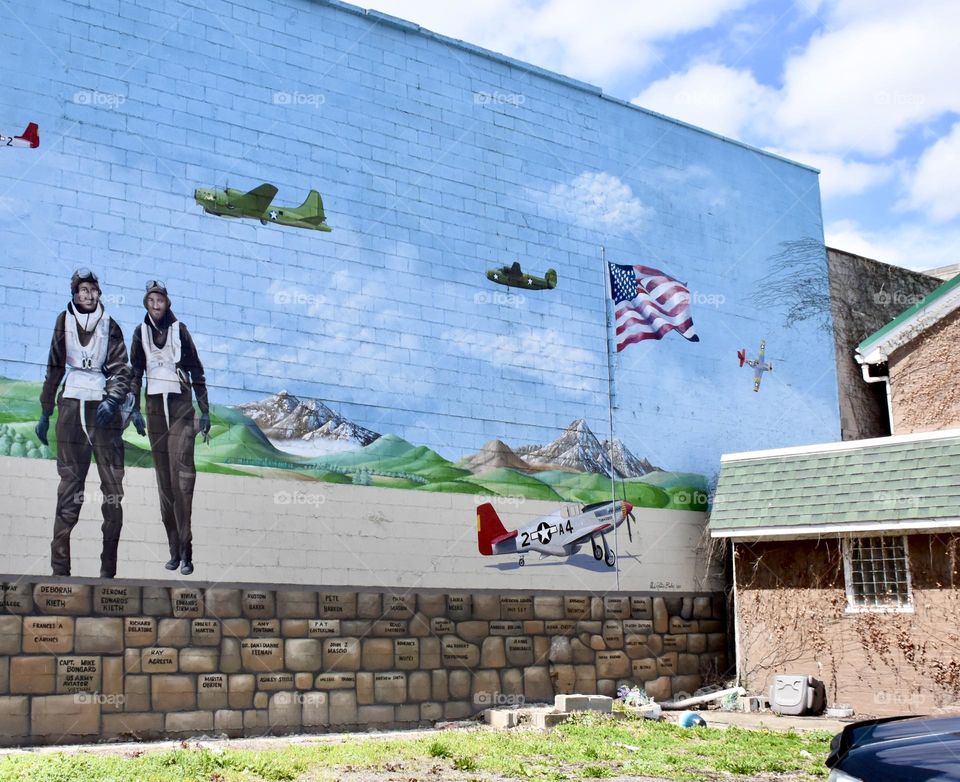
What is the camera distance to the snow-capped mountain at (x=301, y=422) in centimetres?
1395

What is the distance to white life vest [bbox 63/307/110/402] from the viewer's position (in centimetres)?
1258

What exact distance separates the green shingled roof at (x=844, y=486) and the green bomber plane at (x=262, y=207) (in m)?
8.21

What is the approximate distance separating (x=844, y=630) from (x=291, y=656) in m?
8.58

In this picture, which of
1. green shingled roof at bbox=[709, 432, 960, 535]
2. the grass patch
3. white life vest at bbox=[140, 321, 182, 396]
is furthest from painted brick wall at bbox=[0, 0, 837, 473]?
the grass patch

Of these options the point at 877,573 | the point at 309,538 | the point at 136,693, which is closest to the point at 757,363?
the point at 877,573

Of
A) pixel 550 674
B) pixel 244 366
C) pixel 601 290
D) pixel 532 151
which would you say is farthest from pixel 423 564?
pixel 532 151

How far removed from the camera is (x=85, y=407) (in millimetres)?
12625

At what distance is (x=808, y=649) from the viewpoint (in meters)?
16.6

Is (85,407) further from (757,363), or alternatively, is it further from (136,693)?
(757,363)

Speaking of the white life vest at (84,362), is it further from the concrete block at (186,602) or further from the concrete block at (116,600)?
the concrete block at (186,602)

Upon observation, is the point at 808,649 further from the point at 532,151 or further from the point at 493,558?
the point at 532,151

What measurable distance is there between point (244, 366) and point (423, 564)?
3874 millimetres

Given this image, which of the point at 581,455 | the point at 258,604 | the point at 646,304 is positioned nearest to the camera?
the point at 258,604

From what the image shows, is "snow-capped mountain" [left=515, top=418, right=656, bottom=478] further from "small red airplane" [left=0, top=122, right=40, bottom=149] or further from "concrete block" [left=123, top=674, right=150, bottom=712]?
"small red airplane" [left=0, top=122, right=40, bottom=149]
